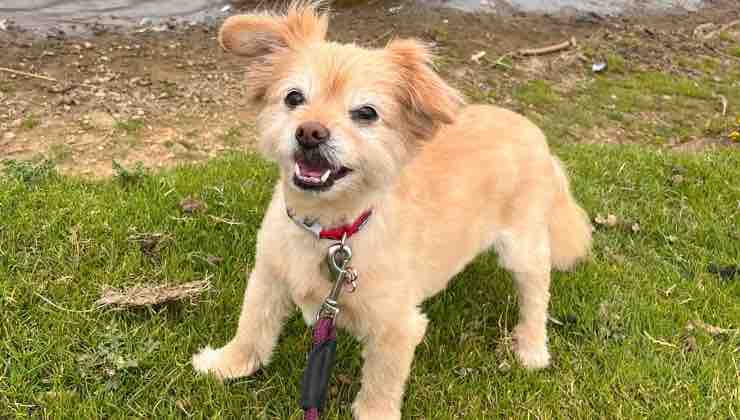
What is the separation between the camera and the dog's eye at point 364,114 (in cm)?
218

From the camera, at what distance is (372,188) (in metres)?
2.24

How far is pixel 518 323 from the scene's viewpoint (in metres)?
3.26

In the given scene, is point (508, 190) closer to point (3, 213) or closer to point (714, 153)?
point (3, 213)

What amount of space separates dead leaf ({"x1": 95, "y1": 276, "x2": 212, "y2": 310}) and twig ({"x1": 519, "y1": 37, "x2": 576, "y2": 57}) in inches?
282

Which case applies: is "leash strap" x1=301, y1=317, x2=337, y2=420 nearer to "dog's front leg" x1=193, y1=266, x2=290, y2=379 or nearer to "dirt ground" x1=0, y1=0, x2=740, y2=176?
"dog's front leg" x1=193, y1=266, x2=290, y2=379

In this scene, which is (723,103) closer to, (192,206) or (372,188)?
(192,206)

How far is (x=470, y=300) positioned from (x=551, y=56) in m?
6.69

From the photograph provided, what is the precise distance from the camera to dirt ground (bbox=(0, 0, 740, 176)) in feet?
16.6

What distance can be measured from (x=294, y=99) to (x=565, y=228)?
196cm

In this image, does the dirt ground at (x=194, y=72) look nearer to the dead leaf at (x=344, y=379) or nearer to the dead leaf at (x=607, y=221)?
the dead leaf at (x=344, y=379)

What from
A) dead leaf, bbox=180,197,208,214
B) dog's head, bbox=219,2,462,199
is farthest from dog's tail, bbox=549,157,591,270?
dead leaf, bbox=180,197,208,214

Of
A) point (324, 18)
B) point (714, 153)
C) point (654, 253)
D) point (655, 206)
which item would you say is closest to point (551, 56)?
point (714, 153)

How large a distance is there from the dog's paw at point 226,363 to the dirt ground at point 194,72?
2.35 m

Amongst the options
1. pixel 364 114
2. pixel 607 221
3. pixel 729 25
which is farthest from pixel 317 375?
pixel 729 25
